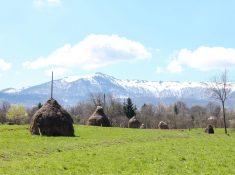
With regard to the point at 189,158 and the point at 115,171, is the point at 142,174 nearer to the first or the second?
the point at 115,171

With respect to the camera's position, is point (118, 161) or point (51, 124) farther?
point (51, 124)

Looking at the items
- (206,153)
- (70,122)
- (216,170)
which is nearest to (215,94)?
(70,122)

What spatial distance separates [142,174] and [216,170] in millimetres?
4615

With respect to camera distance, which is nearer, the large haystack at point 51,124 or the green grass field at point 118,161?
the green grass field at point 118,161

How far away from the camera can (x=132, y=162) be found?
27672mm

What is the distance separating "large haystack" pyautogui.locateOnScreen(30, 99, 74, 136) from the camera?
51.7m

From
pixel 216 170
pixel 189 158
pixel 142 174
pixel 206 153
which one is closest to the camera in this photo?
pixel 142 174

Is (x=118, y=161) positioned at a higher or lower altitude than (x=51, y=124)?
lower

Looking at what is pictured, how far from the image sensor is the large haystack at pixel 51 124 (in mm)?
51656

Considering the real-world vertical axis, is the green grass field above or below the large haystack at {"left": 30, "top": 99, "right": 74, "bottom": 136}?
below

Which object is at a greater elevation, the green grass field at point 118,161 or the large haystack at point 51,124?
the large haystack at point 51,124

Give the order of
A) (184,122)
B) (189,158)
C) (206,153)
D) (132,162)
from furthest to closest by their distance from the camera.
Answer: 1. (184,122)
2. (206,153)
3. (189,158)
4. (132,162)

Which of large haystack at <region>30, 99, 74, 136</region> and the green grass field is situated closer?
the green grass field

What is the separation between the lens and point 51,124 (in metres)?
51.9
